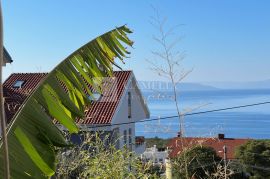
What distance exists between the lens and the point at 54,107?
96.5 inches

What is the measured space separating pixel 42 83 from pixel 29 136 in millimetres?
547

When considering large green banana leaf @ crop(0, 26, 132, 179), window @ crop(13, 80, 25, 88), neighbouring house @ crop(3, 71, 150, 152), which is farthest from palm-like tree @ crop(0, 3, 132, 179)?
window @ crop(13, 80, 25, 88)

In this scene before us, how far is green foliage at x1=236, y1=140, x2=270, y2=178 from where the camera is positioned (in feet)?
72.3

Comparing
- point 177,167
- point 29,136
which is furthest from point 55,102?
point 177,167

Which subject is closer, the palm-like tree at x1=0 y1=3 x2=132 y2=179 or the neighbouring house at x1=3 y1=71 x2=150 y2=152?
the palm-like tree at x1=0 y1=3 x2=132 y2=179

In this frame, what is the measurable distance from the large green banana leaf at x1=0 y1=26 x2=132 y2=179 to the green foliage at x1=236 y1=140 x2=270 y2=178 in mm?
19373

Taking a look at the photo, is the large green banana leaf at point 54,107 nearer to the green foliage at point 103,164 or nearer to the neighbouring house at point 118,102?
the green foliage at point 103,164

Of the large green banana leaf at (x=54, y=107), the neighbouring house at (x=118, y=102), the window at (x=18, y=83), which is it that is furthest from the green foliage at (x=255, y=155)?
the large green banana leaf at (x=54, y=107)

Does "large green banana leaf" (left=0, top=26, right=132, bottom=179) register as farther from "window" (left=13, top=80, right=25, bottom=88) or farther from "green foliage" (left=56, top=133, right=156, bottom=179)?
"window" (left=13, top=80, right=25, bottom=88)

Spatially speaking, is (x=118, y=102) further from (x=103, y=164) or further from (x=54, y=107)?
(x=54, y=107)

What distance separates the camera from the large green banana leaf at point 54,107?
2.04 meters

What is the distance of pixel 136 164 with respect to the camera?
4.76 metres

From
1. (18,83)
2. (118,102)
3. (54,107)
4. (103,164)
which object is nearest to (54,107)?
(54,107)

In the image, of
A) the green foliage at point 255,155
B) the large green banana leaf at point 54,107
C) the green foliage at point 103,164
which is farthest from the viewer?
the green foliage at point 255,155
